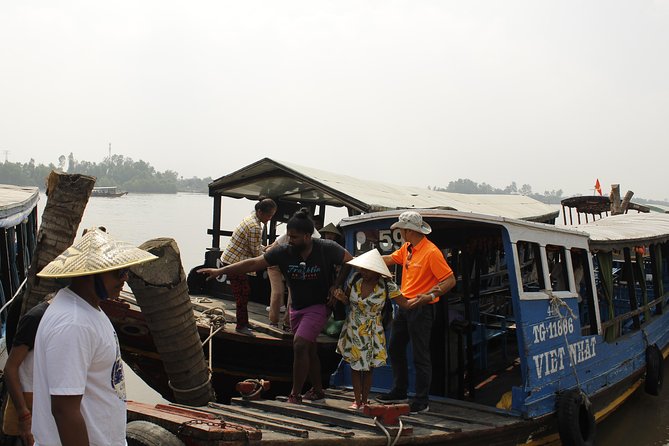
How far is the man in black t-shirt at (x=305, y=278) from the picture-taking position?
463 centimetres

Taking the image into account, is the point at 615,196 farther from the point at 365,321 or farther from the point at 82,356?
the point at 82,356

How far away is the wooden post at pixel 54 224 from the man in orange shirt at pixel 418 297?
2346 millimetres

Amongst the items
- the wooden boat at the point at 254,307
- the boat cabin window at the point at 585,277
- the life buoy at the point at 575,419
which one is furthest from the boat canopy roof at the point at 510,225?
the wooden boat at the point at 254,307

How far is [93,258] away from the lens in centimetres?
221

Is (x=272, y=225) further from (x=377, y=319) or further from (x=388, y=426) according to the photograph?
(x=388, y=426)

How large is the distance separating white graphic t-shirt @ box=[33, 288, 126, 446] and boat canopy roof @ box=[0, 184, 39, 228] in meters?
3.42

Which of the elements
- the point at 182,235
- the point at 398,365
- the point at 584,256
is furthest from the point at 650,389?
the point at 182,235

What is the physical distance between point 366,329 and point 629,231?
180 inches

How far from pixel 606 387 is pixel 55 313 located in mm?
5862

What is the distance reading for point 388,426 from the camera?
4012mm

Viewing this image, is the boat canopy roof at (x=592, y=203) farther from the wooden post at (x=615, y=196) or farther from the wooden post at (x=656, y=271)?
the wooden post at (x=656, y=271)

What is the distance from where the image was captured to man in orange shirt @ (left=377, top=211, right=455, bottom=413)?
14.9 feet

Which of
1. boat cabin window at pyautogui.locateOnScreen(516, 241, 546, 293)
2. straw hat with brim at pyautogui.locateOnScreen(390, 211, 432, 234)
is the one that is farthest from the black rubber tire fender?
boat cabin window at pyautogui.locateOnScreen(516, 241, 546, 293)

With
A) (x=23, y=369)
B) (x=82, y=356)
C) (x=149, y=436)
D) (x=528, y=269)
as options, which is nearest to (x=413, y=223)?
(x=149, y=436)
